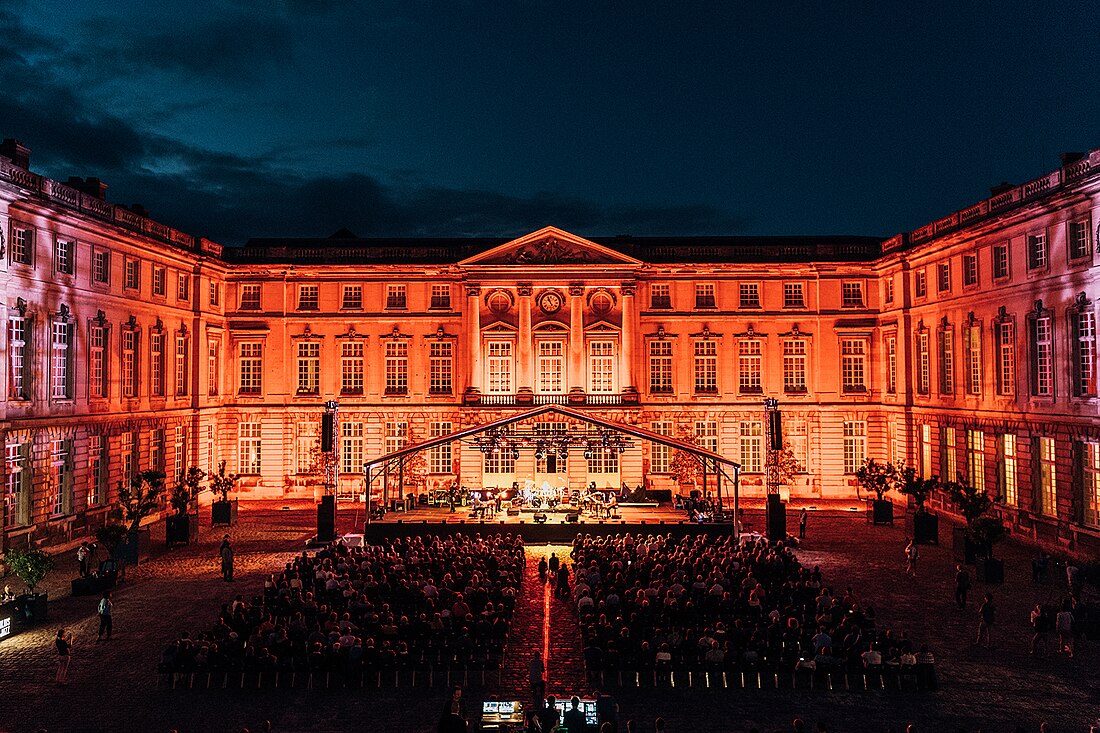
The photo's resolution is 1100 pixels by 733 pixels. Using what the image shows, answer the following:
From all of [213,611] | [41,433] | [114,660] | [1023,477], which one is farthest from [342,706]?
[1023,477]

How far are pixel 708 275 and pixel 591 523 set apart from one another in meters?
19.5

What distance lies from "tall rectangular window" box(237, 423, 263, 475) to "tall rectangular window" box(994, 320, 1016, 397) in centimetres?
4031

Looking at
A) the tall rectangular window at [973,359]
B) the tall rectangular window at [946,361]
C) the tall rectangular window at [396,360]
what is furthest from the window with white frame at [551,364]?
the tall rectangular window at [973,359]

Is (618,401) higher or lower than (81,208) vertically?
lower

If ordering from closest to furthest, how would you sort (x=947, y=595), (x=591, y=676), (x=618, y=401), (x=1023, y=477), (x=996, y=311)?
(x=591, y=676), (x=947, y=595), (x=1023, y=477), (x=996, y=311), (x=618, y=401)

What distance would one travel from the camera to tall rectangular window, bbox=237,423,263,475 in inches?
1799

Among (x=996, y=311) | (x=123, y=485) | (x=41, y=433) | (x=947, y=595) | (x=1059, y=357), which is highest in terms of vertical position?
(x=996, y=311)

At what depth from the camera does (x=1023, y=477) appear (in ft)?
104

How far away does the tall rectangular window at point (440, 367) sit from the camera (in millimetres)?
46281

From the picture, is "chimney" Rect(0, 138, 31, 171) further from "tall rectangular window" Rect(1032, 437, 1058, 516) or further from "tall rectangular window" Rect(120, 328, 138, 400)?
"tall rectangular window" Rect(1032, 437, 1058, 516)

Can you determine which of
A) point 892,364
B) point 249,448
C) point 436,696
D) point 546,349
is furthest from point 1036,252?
point 249,448

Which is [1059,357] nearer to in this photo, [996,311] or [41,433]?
[996,311]

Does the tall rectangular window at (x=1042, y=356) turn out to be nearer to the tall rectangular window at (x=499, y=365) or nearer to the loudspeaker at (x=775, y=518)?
the loudspeaker at (x=775, y=518)

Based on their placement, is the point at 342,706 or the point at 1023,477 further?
the point at 1023,477
